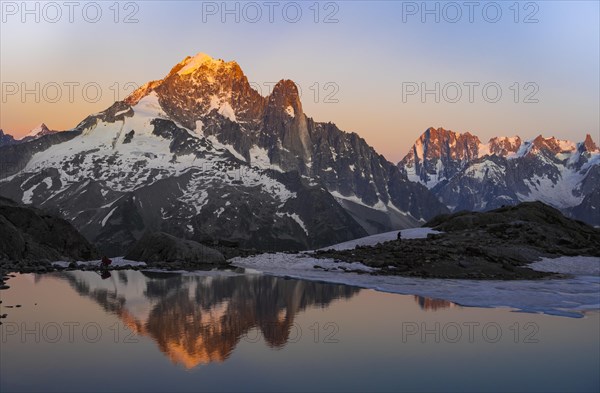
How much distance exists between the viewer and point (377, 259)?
5375 centimetres

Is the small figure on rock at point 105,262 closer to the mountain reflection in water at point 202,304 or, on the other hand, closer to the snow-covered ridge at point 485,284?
the mountain reflection in water at point 202,304

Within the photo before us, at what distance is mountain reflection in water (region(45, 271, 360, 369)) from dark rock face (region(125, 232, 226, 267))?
13.4m

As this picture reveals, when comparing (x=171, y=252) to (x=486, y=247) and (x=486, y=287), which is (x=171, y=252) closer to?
(x=486, y=247)

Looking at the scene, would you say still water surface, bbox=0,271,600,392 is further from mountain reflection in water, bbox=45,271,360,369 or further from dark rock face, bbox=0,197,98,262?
dark rock face, bbox=0,197,98,262

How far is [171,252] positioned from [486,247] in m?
33.5

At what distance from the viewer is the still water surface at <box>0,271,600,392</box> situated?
52.4 feet

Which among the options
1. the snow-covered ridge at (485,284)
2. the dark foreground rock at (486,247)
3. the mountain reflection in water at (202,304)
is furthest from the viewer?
the dark foreground rock at (486,247)

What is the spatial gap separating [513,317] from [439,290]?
34.5 ft

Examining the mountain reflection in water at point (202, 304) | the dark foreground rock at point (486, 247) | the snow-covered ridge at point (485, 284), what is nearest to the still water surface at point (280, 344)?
the mountain reflection in water at point (202, 304)

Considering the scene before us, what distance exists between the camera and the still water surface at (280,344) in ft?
52.4

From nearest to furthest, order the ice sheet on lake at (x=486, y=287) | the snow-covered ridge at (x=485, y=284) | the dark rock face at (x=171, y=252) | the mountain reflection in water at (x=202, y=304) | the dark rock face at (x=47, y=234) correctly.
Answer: the mountain reflection in water at (x=202, y=304)
the ice sheet on lake at (x=486, y=287)
the snow-covered ridge at (x=485, y=284)
the dark rock face at (x=171, y=252)
the dark rock face at (x=47, y=234)

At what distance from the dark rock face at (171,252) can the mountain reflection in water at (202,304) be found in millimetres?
13416

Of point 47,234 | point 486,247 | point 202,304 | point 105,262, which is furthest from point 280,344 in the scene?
point 47,234

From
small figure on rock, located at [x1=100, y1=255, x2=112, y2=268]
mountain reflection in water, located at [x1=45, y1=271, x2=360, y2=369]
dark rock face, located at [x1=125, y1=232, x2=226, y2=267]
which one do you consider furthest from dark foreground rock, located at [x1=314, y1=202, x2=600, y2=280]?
small figure on rock, located at [x1=100, y1=255, x2=112, y2=268]
